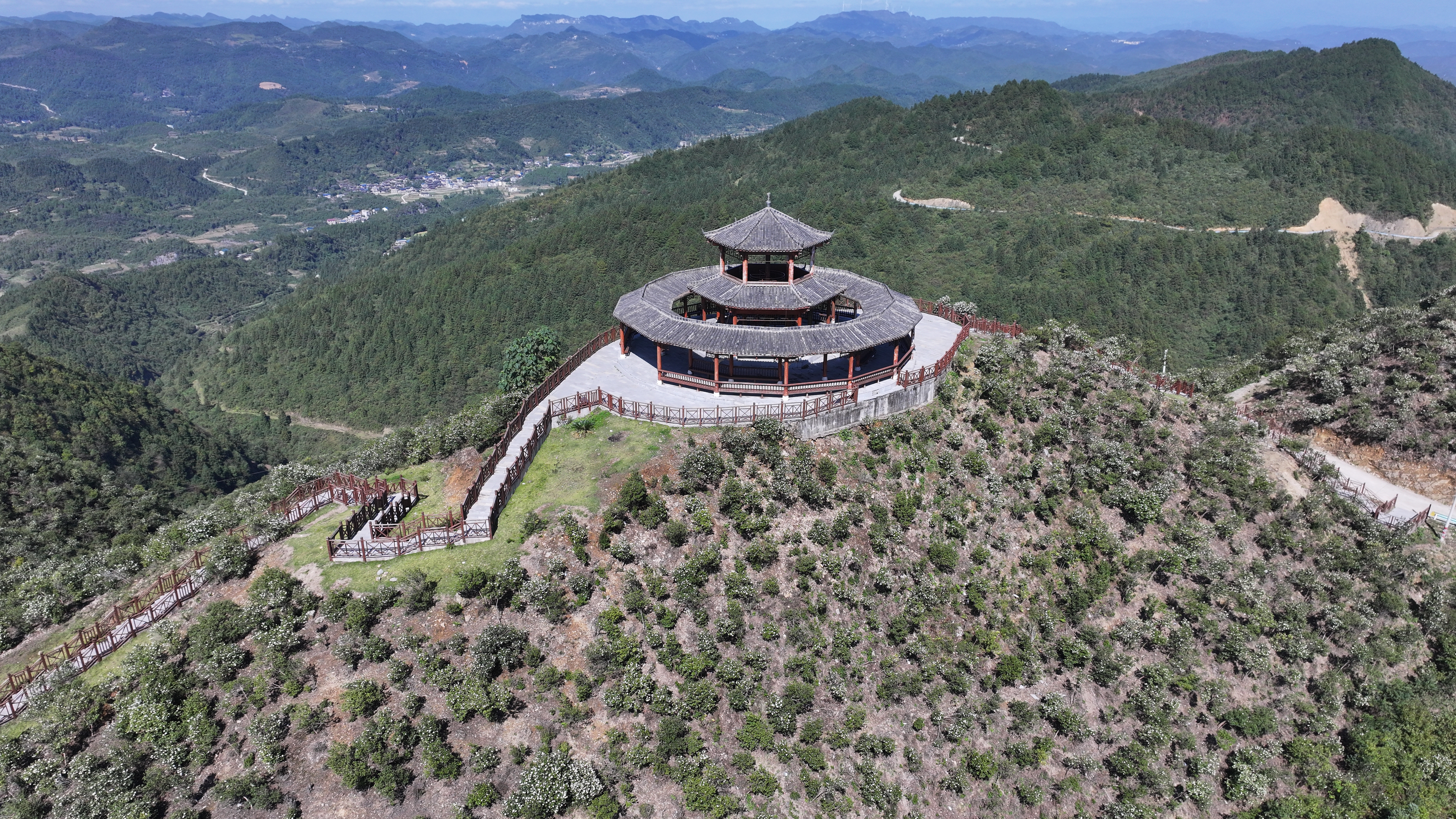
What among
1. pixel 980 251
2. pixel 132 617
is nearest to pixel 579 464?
pixel 132 617

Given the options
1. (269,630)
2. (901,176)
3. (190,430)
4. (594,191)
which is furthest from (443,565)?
(594,191)

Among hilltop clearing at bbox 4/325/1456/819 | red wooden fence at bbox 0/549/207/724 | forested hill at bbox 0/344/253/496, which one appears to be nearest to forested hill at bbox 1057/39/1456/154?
hilltop clearing at bbox 4/325/1456/819

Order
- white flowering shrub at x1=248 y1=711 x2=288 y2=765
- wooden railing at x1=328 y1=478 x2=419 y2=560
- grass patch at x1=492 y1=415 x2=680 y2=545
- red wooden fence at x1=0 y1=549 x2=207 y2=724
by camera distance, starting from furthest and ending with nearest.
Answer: grass patch at x1=492 y1=415 x2=680 y2=545, wooden railing at x1=328 y1=478 x2=419 y2=560, red wooden fence at x1=0 y1=549 x2=207 y2=724, white flowering shrub at x1=248 y1=711 x2=288 y2=765

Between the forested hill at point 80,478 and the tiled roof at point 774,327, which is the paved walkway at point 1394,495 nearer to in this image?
the tiled roof at point 774,327

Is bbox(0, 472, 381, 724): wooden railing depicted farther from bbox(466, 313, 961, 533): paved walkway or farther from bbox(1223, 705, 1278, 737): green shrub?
bbox(1223, 705, 1278, 737): green shrub

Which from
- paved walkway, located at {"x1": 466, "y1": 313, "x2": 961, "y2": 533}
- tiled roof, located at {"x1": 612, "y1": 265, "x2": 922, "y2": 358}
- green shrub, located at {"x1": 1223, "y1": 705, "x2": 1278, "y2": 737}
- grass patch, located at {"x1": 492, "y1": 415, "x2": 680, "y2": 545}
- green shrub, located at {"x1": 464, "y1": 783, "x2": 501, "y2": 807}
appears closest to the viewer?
green shrub, located at {"x1": 464, "y1": 783, "x2": 501, "y2": 807}

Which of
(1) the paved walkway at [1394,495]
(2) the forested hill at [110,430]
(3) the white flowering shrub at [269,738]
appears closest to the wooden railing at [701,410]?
(3) the white flowering shrub at [269,738]

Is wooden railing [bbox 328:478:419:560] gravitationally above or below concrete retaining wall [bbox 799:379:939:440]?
Answer: below

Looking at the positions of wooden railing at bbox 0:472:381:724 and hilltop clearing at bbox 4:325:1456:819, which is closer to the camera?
hilltop clearing at bbox 4:325:1456:819
